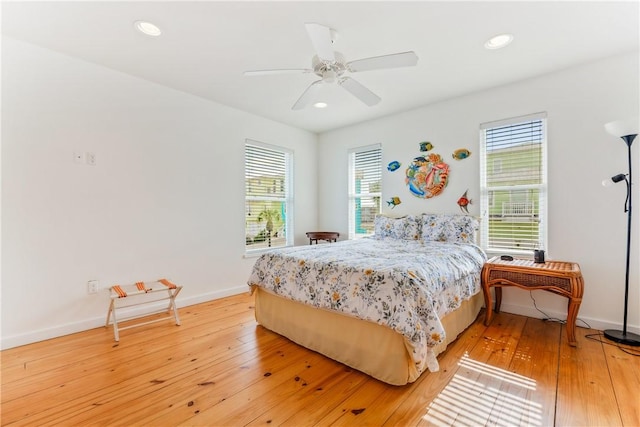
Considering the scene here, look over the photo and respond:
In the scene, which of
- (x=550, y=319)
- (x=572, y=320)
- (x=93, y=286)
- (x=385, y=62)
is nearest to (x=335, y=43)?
(x=385, y=62)

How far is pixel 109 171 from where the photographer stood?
2.89 meters

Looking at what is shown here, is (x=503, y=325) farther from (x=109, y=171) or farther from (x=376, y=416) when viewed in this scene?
→ (x=109, y=171)

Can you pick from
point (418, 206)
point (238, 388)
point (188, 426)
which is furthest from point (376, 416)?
point (418, 206)

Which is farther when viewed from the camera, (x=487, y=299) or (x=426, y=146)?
(x=426, y=146)

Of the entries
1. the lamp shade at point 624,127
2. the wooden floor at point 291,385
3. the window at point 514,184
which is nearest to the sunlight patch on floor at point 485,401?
the wooden floor at point 291,385

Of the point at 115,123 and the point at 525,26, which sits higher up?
the point at 525,26

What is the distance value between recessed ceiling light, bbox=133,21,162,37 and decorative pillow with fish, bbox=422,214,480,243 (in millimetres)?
3228

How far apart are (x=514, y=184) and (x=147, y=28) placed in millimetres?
3775

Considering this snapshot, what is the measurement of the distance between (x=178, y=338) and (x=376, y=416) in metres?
1.87

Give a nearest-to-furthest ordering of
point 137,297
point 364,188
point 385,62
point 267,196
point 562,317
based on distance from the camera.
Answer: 1. point 385,62
2. point 562,317
3. point 137,297
4. point 267,196
5. point 364,188

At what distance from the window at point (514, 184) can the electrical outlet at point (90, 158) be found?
412 cm

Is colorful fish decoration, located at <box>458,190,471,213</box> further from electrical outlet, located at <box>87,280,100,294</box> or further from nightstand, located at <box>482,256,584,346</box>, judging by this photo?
electrical outlet, located at <box>87,280,100,294</box>

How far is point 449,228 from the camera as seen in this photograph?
10.7 ft

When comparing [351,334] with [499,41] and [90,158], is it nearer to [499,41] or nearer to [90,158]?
[499,41]
